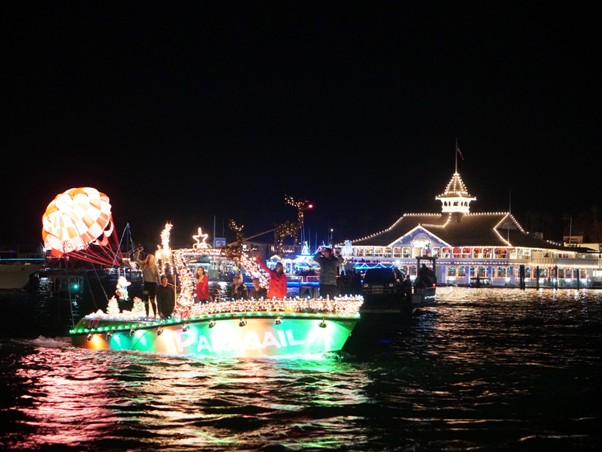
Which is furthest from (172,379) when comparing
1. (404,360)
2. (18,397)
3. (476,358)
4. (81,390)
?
(476,358)

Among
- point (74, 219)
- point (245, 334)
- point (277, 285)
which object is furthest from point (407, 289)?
point (245, 334)

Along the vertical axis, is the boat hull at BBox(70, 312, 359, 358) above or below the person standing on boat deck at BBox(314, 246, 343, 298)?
below

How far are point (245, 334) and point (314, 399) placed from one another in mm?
3942

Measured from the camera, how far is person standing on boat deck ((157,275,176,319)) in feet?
61.9

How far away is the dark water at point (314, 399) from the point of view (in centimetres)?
1170

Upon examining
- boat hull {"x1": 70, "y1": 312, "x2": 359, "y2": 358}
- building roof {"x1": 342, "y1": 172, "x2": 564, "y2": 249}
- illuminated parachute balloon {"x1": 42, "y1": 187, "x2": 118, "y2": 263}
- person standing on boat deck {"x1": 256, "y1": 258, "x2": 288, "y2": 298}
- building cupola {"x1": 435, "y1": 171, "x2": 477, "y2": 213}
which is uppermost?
building cupola {"x1": 435, "y1": 171, "x2": 477, "y2": 213}

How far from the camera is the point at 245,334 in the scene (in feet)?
59.3

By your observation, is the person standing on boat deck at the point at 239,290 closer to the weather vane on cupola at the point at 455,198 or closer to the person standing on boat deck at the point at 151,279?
the person standing on boat deck at the point at 151,279

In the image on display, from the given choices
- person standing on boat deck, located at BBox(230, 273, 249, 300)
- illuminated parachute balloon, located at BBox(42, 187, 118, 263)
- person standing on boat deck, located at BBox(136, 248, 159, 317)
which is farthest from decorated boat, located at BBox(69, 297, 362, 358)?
illuminated parachute balloon, located at BBox(42, 187, 118, 263)

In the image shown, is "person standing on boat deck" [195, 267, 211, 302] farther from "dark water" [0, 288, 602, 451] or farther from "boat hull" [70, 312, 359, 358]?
"dark water" [0, 288, 602, 451]

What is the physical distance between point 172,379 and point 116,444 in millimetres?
4789

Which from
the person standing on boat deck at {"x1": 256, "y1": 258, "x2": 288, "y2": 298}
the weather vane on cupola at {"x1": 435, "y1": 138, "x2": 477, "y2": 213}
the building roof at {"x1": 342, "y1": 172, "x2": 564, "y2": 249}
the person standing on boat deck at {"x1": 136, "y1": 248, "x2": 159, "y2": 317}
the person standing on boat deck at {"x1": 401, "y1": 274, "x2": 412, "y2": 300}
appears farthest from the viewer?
the weather vane on cupola at {"x1": 435, "y1": 138, "x2": 477, "y2": 213}

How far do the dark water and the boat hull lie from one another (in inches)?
12.5

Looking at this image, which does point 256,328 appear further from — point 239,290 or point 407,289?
point 407,289
